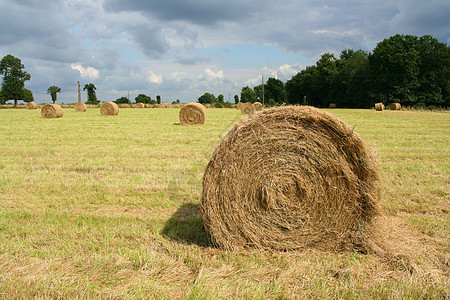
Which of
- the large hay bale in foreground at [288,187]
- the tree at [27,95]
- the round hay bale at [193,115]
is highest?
the tree at [27,95]

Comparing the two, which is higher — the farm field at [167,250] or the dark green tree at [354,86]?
the dark green tree at [354,86]

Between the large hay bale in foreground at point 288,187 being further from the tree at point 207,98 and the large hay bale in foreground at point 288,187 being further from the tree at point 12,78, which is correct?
the tree at point 207,98

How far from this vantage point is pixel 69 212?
Result: 15.9 ft

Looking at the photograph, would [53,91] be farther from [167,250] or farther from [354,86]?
[167,250]

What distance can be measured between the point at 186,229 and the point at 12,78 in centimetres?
8586

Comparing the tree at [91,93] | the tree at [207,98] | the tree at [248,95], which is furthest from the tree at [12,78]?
the tree at [248,95]

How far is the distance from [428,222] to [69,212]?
516 cm

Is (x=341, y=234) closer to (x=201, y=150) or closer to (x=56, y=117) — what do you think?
(x=201, y=150)

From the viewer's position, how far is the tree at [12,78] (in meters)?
70.6

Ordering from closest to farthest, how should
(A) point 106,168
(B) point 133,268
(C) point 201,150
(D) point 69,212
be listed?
1. (B) point 133,268
2. (D) point 69,212
3. (A) point 106,168
4. (C) point 201,150

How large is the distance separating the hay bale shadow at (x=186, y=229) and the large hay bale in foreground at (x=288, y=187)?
0.29m

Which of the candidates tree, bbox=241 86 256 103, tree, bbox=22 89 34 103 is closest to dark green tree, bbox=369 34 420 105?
tree, bbox=241 86 256 103

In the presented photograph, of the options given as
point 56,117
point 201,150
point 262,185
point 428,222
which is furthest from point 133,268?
point 56,117

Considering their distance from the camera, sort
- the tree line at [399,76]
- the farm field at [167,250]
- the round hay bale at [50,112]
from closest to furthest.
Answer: the farm field at [167,250] < the round hay bale at [50,112] < the tree line at [399,76]
